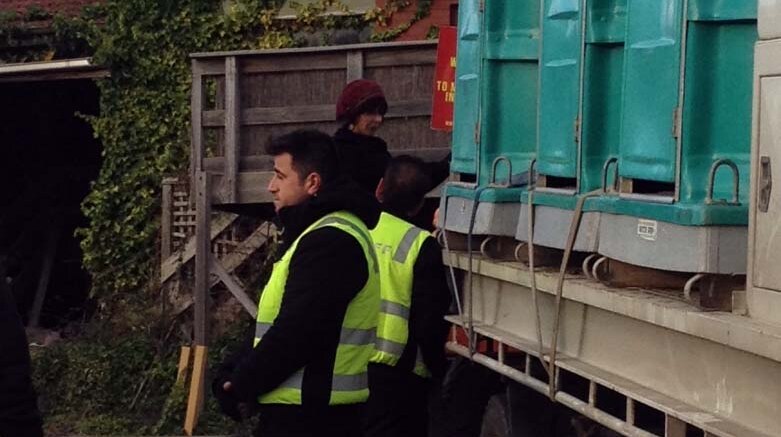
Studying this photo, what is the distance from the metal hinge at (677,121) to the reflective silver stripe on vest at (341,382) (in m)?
1.30

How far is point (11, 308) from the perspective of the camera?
4.61 meters

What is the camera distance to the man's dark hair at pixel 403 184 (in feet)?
23.2

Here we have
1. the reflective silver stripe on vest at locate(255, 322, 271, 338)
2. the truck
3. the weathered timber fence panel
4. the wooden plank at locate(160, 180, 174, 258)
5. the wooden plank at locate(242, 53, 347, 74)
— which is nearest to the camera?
the truck

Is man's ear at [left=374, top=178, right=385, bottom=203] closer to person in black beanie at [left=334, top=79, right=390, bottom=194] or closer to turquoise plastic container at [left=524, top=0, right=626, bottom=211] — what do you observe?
person in black beanie at [left=334, top=79, right=390, bottom=194]

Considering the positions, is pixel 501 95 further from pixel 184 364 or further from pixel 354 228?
pixel 184 364

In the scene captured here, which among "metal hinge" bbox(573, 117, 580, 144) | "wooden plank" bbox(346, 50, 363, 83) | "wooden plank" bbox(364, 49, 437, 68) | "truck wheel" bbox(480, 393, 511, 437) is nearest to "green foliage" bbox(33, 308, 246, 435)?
"wooden plank" bbox(346, 50, 363, 83)

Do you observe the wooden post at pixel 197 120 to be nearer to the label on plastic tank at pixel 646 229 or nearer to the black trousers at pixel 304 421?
the black trousers at pixel 304 421

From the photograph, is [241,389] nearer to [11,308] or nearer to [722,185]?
[11,308]

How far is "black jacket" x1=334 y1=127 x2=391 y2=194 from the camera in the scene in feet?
25.4

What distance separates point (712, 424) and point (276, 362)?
4.65 feet

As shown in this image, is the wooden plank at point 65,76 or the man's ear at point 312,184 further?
the wooden plank at point 65,76

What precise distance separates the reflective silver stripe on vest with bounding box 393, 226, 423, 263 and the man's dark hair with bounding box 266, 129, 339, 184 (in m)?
1.59

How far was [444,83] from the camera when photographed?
9672mm

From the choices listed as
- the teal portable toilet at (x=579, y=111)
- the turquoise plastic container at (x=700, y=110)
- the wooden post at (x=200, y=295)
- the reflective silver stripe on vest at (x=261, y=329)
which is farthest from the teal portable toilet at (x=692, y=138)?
the wooden post at (x=200, y=295)
